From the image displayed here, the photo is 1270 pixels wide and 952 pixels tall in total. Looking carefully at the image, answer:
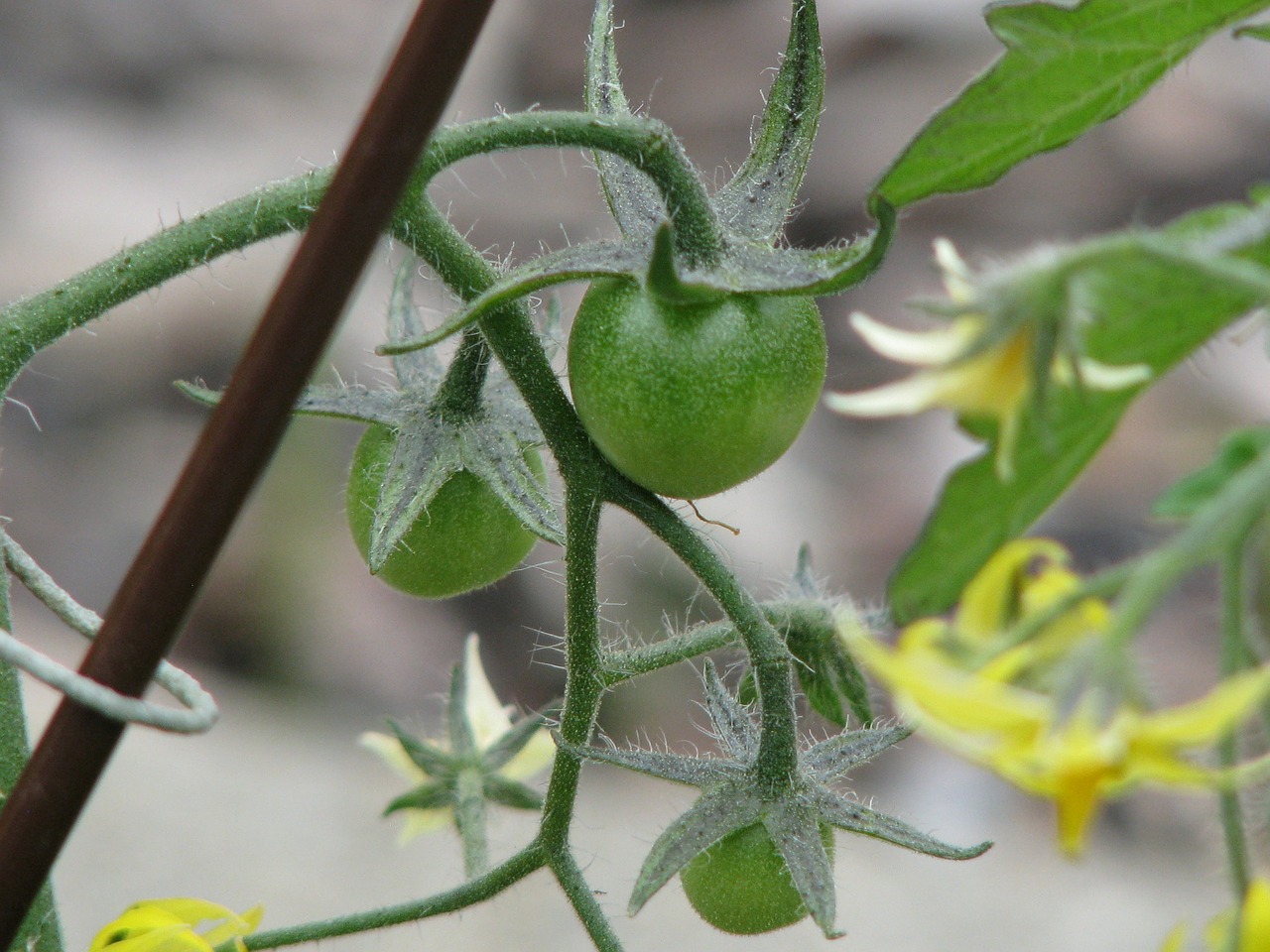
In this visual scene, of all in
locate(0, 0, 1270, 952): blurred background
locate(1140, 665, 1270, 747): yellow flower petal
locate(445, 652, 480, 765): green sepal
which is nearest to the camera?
locate(1140, 665, 1270, 747): yellow flower petal

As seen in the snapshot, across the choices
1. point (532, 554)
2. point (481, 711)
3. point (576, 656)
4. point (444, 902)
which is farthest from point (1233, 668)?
point (532, 554)

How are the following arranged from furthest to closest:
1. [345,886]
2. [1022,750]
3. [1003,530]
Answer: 1. [345,886]
2. [1003,530]
3. [1022,750]

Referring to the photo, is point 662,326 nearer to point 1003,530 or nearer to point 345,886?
point 1003,530

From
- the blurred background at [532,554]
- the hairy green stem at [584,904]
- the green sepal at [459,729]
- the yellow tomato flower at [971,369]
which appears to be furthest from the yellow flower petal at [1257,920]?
the blurred background at [532,554]

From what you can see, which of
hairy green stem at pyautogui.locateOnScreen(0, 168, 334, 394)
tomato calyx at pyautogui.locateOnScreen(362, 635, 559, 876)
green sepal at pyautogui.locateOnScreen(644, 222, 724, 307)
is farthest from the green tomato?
tomato calyx at pyautogui.locateOnScreen(362, 635, 559, 876)

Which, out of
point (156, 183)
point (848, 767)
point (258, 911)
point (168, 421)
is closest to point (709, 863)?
point (848, 767)

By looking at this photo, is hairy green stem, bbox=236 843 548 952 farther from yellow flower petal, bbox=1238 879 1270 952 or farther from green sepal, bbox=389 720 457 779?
yellow flower petal, bbox=1238 879 1270 952
